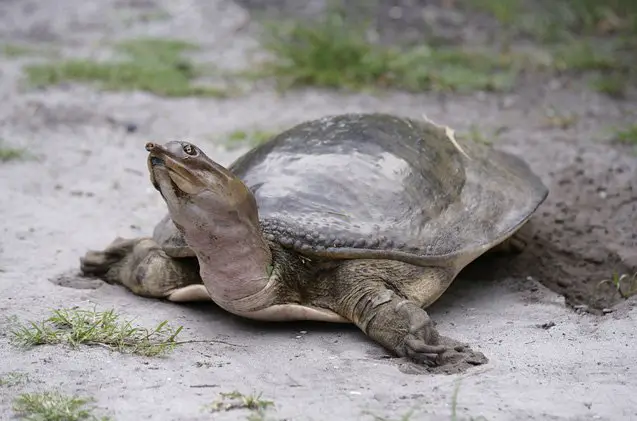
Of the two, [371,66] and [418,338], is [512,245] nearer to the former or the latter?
[418,338]

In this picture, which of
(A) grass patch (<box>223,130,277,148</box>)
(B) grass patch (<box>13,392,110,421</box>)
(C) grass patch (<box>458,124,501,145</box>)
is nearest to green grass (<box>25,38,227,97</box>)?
(A) grass patch (<box>223,130,277,148</box>)

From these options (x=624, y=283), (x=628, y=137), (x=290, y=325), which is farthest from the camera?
(x=628, y=137)

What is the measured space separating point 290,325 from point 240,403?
0.89 metres

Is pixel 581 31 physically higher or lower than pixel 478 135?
higher

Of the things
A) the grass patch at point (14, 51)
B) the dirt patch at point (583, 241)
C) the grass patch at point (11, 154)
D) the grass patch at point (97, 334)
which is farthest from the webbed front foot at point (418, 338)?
the grass patch at point (14, 51)

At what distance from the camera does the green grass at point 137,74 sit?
283 inches

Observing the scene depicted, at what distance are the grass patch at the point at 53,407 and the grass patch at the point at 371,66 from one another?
4.96 m

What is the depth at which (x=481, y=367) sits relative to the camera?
288 cm

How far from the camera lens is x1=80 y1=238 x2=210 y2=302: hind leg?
11.4 feet

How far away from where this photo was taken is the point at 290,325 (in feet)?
11.1

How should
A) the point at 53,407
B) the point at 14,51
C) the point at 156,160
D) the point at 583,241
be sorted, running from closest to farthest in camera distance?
the point at 53,407 < the point at 156,160 < the point at 583,241 < the point at 14,51

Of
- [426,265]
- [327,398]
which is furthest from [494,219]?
[327,398]

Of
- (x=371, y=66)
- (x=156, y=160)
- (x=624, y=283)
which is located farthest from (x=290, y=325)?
(x=371, y=66)

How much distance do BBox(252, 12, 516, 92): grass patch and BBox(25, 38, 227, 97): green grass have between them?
2.21 ft
